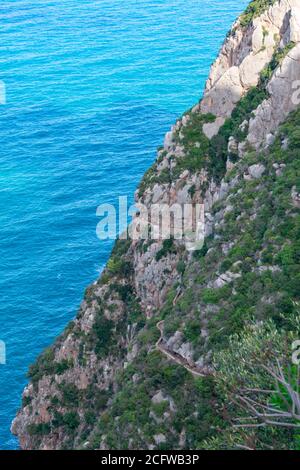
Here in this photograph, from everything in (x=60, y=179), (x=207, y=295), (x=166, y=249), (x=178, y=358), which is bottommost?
(x=178, y=358)

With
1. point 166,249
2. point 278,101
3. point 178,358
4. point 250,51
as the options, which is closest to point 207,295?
point 178,358

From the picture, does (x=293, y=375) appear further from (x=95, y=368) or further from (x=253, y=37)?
(x=253, y=37)

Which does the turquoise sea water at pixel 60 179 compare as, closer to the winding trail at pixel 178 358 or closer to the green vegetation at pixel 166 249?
the green vegetation at pixel 166 249

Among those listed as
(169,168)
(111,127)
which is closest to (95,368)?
(169,168)

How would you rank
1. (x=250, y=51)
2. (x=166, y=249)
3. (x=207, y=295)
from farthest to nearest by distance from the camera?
1. (x=250, y=51)
2. (x=166, y=249)
3. (x=207, y=295)

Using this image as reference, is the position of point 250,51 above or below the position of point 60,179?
below

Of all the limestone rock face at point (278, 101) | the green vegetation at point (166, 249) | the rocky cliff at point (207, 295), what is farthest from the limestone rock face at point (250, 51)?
the green vegetation at point (166, 249)

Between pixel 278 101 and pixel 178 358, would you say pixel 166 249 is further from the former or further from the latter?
pixel 178 358

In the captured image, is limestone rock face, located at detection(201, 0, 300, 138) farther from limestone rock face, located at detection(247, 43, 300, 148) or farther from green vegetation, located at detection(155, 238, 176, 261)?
green vegetation, located at detection(155, 238, 176, 261)
